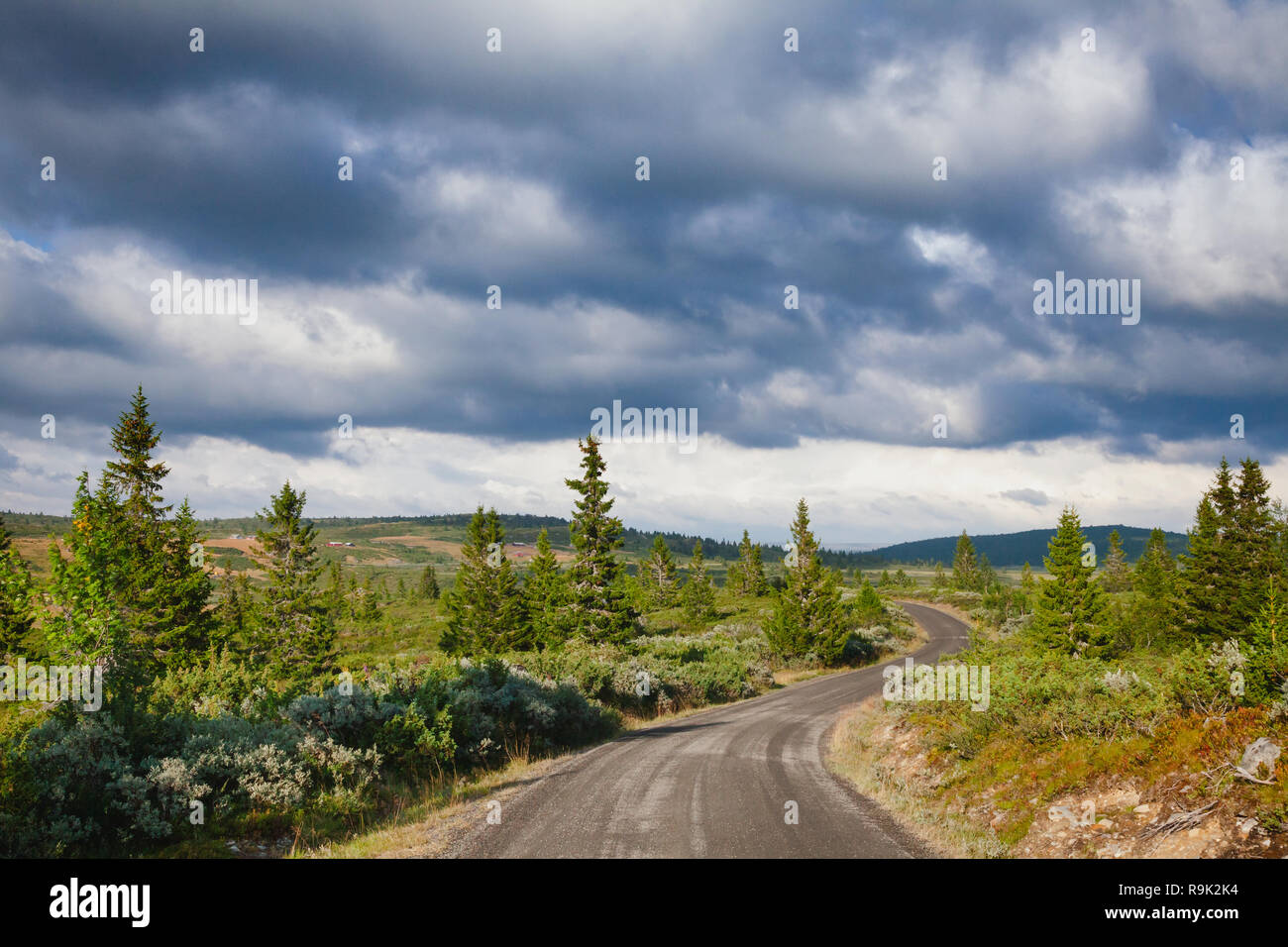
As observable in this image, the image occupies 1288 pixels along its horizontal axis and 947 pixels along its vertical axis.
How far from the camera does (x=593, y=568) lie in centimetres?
4906

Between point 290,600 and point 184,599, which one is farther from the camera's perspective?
point 290,600

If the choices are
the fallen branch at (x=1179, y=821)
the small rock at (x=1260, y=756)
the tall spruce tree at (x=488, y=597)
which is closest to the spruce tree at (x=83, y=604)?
the fallen branch at (x=1179, y=821)

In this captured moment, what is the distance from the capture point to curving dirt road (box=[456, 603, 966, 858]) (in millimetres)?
8781

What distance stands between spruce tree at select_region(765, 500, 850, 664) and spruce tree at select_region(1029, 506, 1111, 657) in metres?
14.7

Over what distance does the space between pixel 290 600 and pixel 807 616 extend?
44273 millimetres

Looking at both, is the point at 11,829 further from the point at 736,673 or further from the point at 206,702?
the point at 736,673

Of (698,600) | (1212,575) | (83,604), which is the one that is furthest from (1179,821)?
(698,600)

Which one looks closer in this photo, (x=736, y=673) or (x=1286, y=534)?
(x=736, y=673)

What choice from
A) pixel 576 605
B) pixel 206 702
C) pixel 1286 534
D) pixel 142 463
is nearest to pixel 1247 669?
pixel 206 702

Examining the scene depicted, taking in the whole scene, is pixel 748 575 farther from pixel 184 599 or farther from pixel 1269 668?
pixel 1269 668

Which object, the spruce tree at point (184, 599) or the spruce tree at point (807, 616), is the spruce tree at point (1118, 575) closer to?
the spruce tree at point (807, 616)

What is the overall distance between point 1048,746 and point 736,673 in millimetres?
26198

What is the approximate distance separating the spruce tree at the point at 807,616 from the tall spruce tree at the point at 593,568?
46.1 feet
